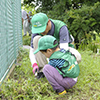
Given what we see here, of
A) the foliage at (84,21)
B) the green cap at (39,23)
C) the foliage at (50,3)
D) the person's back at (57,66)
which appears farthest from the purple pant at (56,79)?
the foliage at (50,3)

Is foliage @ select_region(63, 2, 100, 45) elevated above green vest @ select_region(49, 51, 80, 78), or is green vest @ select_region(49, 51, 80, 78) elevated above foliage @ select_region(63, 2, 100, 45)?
foliage @ select_region(63, 2, 100, 45)

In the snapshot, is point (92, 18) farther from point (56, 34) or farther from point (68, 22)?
point (56, 34)

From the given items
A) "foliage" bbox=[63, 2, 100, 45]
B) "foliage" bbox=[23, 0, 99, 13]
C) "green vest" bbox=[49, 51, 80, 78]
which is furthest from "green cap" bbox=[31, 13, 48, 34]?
"foliage" bbox=[23, 0, 99, 13]

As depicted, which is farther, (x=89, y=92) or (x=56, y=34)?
(x=56, y=34)

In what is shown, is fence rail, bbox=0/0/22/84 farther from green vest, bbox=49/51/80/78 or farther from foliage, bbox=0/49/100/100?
green vest, bbox=49/51/80/78

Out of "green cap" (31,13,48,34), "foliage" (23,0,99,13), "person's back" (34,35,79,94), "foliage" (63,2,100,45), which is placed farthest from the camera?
"foliage" (23,0,99,13)

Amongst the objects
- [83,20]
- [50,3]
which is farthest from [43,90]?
[50,3]

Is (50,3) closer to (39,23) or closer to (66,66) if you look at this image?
(39,23)

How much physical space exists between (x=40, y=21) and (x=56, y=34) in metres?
0.53

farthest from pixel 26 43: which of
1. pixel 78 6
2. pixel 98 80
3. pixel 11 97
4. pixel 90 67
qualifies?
pixel 11 97

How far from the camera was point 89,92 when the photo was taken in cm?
236

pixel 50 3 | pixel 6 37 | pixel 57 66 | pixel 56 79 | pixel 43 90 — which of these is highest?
pixel 50 3

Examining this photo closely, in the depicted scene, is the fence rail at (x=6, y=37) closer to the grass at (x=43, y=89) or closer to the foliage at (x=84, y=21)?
the grass at (x=43, y=89)

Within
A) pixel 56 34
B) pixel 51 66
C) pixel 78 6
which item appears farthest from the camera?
pixel 78 6
